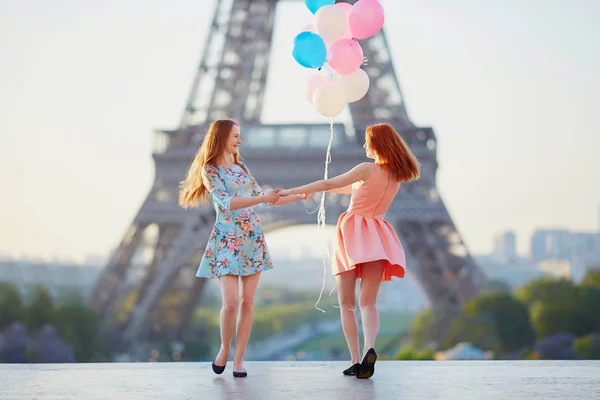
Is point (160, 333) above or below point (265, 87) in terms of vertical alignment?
below

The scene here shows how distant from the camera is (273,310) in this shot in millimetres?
56188

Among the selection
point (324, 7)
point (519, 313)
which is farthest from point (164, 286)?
point (324, 7)

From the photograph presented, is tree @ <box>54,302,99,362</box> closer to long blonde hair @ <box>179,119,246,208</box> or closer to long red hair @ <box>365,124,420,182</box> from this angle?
long blonde hair @ <box>179,119,246,208</box>

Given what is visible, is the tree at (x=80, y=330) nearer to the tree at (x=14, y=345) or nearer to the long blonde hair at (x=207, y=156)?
the tree at (x=14, y=345)

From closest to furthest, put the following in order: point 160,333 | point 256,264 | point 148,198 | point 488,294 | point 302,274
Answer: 1. point 256,264
2. point 148,198
3. point 488,294
4. point 160,333
5. point 302,274

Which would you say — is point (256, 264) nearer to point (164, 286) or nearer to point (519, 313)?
point (164, 286)

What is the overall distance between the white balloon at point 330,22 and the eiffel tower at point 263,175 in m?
14.5

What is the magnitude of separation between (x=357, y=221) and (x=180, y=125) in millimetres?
16617

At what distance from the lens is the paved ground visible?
16.8 feet

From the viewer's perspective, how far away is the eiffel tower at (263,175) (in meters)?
21.3

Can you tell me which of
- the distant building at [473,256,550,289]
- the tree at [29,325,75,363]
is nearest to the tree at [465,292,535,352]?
the tree at [29,325,75,363]

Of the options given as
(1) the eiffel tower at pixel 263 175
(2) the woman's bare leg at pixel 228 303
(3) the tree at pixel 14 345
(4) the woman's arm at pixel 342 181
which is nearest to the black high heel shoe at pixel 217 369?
(2) the woman's bare leg at pixel 228 303

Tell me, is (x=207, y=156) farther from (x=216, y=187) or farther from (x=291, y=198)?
(x=291, y=198)

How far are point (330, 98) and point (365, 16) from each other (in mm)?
573
